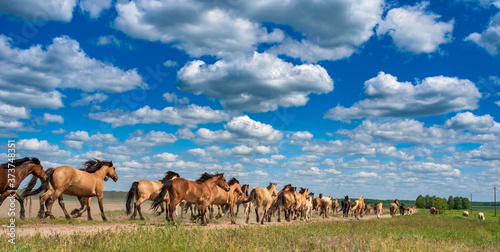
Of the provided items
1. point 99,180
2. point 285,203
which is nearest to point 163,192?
point 99,180

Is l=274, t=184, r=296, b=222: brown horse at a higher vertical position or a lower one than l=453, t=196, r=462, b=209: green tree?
higher

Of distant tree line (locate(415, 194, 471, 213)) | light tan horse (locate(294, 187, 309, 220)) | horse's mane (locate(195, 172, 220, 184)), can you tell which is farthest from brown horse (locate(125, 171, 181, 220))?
distant tree line (locate(415, 194, 471, 213))

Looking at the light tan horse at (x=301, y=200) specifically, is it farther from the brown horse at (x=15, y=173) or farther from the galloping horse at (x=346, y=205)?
the brown horse at (x=15, y=173)

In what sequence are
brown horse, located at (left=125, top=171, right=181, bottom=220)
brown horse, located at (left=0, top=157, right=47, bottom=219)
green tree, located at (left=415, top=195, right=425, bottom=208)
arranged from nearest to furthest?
brown horse, located at (left=0, top=157, right=47, bottom=219) < brown horse, located at (left=125, top=171, right=181, bottom=220) < green tree, located at (left=415, top=195, right=425, bottom=208)

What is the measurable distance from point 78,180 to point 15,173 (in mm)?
3057

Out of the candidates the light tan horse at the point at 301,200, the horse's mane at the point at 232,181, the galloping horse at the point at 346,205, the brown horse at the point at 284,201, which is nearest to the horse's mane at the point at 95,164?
the horse's mane at the point at 232,181

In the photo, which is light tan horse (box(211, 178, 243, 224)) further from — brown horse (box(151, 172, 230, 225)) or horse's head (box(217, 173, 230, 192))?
brown horse (box(151, 172, 230, 225))

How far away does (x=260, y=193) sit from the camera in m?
24.1

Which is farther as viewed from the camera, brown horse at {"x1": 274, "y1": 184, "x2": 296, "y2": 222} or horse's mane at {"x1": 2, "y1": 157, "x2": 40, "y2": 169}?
brown horse at {"x1": 274, "y1": 184, "x2": 296, "y2": 222}

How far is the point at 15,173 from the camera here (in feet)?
49.2

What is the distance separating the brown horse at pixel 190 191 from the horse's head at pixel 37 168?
202 inches

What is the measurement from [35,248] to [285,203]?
20806mm

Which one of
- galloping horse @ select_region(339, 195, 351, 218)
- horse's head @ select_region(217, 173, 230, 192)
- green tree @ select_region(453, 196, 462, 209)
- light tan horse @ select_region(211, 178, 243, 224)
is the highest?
horse's head @ select_region(217, 173, 230, 192)

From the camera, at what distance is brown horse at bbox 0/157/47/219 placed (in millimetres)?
14531
